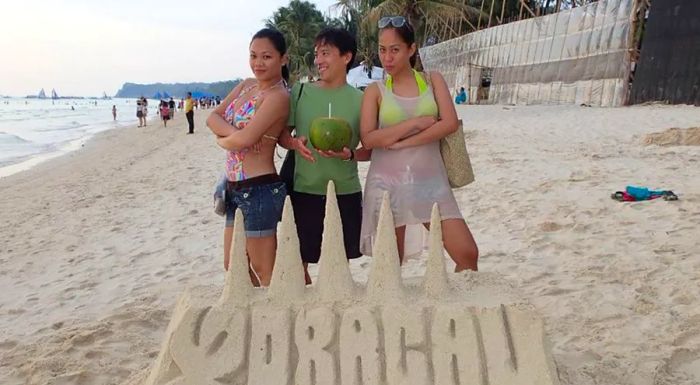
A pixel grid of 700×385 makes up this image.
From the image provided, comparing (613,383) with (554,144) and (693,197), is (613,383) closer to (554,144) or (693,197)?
(693,197)

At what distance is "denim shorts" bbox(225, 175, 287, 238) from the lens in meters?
2.86

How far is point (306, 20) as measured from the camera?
5191 centimetres

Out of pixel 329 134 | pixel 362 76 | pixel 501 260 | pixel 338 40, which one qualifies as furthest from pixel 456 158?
pixel 362 76

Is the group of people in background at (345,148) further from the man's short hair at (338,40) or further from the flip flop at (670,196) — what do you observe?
the flip flop at (670,196)

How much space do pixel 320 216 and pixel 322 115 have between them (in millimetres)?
533

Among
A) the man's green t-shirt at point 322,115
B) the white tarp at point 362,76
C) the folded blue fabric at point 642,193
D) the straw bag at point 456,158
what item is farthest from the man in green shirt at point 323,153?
the white tarp at point 362,76

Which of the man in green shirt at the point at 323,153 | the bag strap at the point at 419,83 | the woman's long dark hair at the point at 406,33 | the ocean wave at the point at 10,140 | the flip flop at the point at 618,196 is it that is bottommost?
the ocean wave at the point at 10,140

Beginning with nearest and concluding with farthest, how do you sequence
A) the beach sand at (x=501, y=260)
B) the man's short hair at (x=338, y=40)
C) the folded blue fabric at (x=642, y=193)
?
1. the man's short hair at (x=338, y=40)
2. the beach sand at (x=501, y=260)
3. the folded blue fabric at (x=642, y=193)

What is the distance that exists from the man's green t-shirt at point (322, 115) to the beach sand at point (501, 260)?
1.32m

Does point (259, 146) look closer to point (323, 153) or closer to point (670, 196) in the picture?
point (323, 153)

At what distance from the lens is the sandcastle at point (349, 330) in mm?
2242

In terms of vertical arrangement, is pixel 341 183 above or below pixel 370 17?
below

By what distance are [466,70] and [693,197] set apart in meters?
24.3

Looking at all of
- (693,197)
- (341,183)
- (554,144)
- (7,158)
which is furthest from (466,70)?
(341,183)
